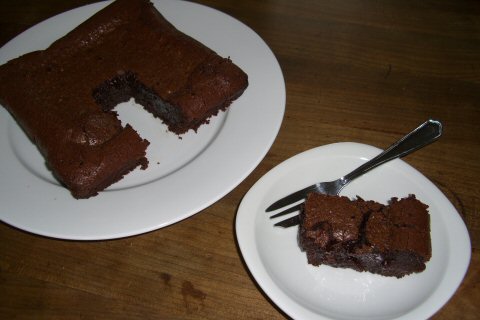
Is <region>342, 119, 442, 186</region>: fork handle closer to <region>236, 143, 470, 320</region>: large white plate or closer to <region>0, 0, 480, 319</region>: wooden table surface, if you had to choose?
<region>236, 143, 470, 320</region>: large white plate

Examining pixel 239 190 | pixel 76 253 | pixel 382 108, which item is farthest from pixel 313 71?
pixel 76 253

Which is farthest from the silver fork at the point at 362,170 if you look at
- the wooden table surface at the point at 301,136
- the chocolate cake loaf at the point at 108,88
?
the chocolate cake loaf at the point at 108,88

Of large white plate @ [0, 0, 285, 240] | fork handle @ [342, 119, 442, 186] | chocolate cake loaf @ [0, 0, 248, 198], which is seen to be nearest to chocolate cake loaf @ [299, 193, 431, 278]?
fork handle @ [342, 119, 442, 186]

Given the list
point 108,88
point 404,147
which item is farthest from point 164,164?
point 404,147

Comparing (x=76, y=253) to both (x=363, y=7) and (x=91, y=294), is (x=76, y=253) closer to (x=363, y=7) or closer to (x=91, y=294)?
(x=91, y=294)

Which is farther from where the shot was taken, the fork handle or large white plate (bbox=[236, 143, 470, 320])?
the fork handle
